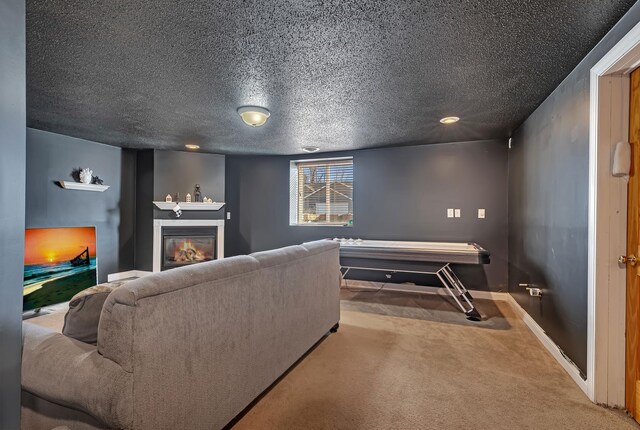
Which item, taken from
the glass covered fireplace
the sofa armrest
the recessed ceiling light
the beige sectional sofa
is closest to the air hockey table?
the recessed ceiling light

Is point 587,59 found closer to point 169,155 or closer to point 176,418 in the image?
point 176,418

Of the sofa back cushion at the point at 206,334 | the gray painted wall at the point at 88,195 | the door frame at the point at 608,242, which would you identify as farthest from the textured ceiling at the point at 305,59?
the sofa back cushion at the point at 206,334

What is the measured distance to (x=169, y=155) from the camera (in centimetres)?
503

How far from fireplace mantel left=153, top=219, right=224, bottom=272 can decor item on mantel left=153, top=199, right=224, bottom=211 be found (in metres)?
0.19

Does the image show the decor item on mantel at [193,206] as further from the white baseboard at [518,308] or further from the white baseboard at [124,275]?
the white baseboard at [518,308]

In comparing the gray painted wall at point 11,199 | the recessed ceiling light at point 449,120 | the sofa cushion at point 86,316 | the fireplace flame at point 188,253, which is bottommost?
the fireplace flame at point 188,253

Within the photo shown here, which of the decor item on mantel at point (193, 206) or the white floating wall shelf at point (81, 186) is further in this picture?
the decor item on mantel at point (193, 206)

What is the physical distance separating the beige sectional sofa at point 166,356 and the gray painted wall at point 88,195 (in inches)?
136

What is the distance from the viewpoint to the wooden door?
1679 mm

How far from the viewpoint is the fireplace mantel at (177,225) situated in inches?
196

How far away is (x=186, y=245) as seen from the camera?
17.0 ft

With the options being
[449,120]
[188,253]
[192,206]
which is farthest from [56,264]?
[449,120]

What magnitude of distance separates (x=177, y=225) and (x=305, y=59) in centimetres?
401

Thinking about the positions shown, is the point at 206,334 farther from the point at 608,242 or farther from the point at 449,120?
the point at 449,120
